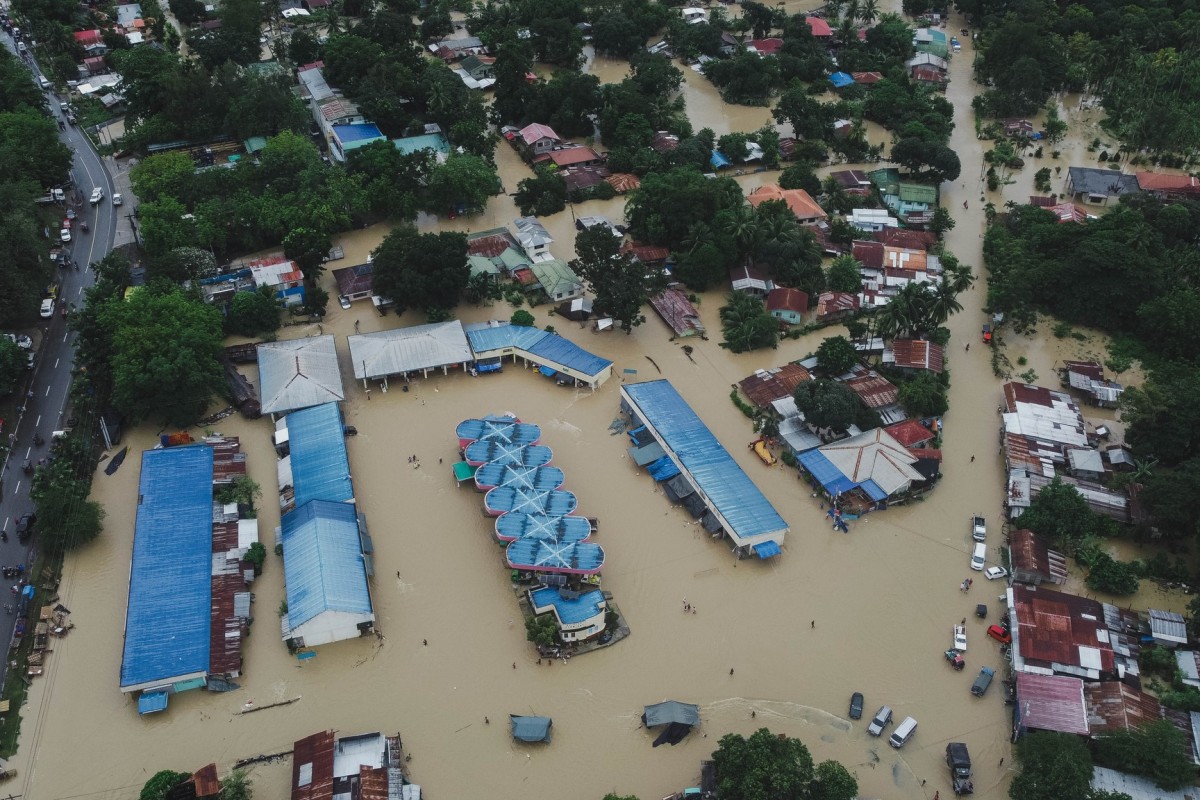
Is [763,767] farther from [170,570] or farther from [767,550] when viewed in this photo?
[170,570]

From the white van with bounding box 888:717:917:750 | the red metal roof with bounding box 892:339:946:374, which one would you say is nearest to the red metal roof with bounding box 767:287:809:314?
the red metal roof with bounding box 892:339:946:374

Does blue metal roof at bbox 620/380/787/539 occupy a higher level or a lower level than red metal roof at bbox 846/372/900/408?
lower

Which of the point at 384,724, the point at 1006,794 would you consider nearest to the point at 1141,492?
the point at 1006,794

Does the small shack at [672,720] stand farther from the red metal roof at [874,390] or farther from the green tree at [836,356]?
the green tree at [836,356]

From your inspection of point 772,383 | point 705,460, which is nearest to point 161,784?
point 705,460

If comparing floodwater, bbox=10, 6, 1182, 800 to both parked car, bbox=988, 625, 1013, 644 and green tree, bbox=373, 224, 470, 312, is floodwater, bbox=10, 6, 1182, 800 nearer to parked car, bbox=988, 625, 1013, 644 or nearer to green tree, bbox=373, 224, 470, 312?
parked car, bbox=988, 625, 1013, 644

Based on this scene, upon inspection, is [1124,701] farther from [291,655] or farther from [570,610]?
[291,655]
